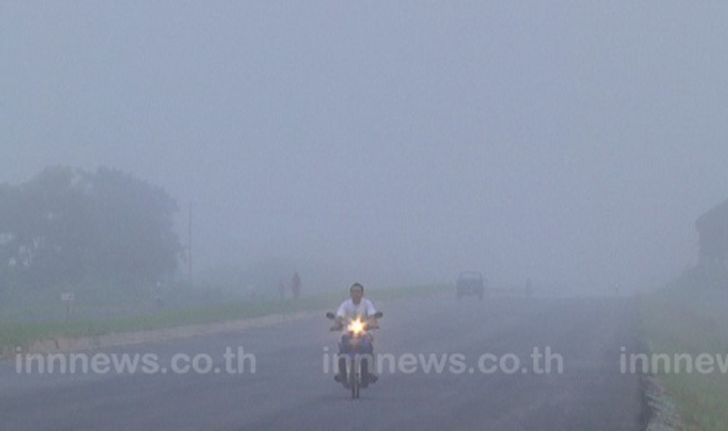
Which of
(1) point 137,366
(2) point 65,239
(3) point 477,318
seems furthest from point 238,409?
(2) point 65,239

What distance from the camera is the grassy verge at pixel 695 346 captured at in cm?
2286

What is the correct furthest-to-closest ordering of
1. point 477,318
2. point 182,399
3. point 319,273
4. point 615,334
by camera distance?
1. point 319,273
2. point 477,318
3. point 615,334
4. point 182,399

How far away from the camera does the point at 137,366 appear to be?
2938 cm

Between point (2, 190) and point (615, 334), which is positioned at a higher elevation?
point (2, 190)

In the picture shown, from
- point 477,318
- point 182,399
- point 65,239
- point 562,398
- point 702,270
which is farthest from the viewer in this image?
point 702,270

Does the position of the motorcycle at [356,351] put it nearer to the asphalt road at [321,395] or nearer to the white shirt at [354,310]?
the white shirt at [354,310]

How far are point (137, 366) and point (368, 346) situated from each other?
644 centimetres

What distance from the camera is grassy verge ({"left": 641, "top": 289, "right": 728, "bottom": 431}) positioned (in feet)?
75.0

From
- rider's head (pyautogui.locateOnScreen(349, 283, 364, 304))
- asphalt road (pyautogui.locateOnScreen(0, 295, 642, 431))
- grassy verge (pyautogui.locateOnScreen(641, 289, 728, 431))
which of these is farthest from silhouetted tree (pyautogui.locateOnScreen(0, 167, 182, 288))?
rider's head (pyautogui.locateOnScreen(349, 283, 364, 304))

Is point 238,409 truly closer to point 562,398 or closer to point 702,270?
point 562,398

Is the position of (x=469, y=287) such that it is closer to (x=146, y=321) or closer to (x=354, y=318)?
(x=146, y=321)

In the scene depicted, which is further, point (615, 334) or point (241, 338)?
point (615, 334)

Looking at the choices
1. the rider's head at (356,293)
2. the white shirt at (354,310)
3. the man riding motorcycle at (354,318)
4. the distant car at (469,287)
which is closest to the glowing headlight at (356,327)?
the man riding motorcycle at (354,318)

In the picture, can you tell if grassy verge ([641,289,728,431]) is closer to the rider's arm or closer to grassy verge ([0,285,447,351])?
the rider's arm
